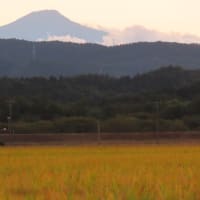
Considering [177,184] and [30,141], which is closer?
[177,184]

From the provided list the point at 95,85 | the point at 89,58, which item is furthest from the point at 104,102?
the point at 89,58

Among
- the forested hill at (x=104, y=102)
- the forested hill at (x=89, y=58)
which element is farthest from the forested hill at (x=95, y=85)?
the forested hill at (x=89, y=58)

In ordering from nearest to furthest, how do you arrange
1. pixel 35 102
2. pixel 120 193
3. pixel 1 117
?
pixel 120 193
pixel 1 117
pixel 35 102

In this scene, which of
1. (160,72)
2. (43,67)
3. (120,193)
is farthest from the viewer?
(43,67)

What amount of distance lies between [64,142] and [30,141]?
232 centimetres

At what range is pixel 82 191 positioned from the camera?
887 cm

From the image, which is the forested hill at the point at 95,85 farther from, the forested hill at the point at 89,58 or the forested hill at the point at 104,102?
the forested hill at the point at 89,58

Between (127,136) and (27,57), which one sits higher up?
(27,57)

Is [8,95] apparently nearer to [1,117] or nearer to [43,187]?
[1,117]

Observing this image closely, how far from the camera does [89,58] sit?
139m

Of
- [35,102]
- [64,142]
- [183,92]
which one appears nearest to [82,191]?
[64,142]

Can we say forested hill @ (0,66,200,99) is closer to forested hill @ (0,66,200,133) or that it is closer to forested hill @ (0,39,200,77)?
forested hill @ (0,66,200,133)

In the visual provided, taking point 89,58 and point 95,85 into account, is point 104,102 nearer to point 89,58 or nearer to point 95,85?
point 95,85

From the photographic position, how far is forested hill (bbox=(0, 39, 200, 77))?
132 metres
